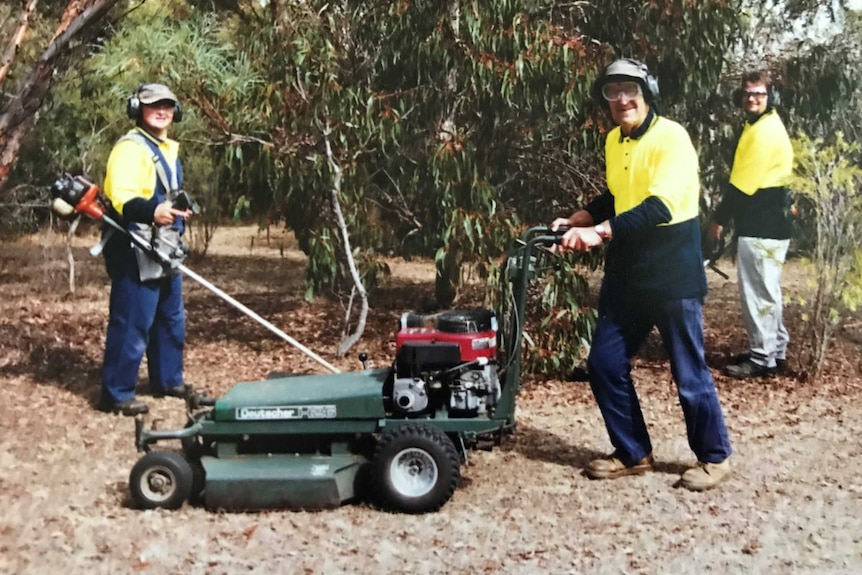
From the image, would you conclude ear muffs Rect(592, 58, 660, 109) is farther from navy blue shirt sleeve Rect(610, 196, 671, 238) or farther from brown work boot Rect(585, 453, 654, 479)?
brown work boot Rect(585, 453, 654, 479)

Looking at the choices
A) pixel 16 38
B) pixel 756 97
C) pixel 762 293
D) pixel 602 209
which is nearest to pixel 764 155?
pixel 756 97

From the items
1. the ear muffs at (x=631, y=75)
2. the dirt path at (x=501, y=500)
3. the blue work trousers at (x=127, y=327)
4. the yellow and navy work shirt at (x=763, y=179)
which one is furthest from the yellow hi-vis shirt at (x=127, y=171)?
the yellow and navy work shirt at (x=763, y=179)

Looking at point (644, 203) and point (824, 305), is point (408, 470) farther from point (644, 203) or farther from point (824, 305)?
point (824, 305)

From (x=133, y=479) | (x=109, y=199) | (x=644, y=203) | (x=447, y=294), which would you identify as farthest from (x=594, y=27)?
(x=133, y=479)

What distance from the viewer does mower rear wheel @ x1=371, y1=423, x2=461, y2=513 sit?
3.71m

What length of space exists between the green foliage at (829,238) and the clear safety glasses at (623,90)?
7.10 ft

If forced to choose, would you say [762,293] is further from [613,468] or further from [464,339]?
[464,339]

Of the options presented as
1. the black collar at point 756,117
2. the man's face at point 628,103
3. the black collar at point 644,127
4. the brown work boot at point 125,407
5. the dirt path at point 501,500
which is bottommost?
the dirt path at point 501,500

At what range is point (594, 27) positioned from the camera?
6160 millimetres

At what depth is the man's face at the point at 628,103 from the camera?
160 inches

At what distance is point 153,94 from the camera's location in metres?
5.01

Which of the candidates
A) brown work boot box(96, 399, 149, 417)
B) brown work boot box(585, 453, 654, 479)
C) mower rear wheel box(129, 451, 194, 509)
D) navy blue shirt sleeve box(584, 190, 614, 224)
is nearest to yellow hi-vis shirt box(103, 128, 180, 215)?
brown work boot box(96, 399, 149, 417)

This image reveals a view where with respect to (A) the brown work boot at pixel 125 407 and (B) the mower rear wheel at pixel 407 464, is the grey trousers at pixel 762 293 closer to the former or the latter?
(B) the mower rear wheel at pixel 407 464

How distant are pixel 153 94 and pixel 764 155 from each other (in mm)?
3468
